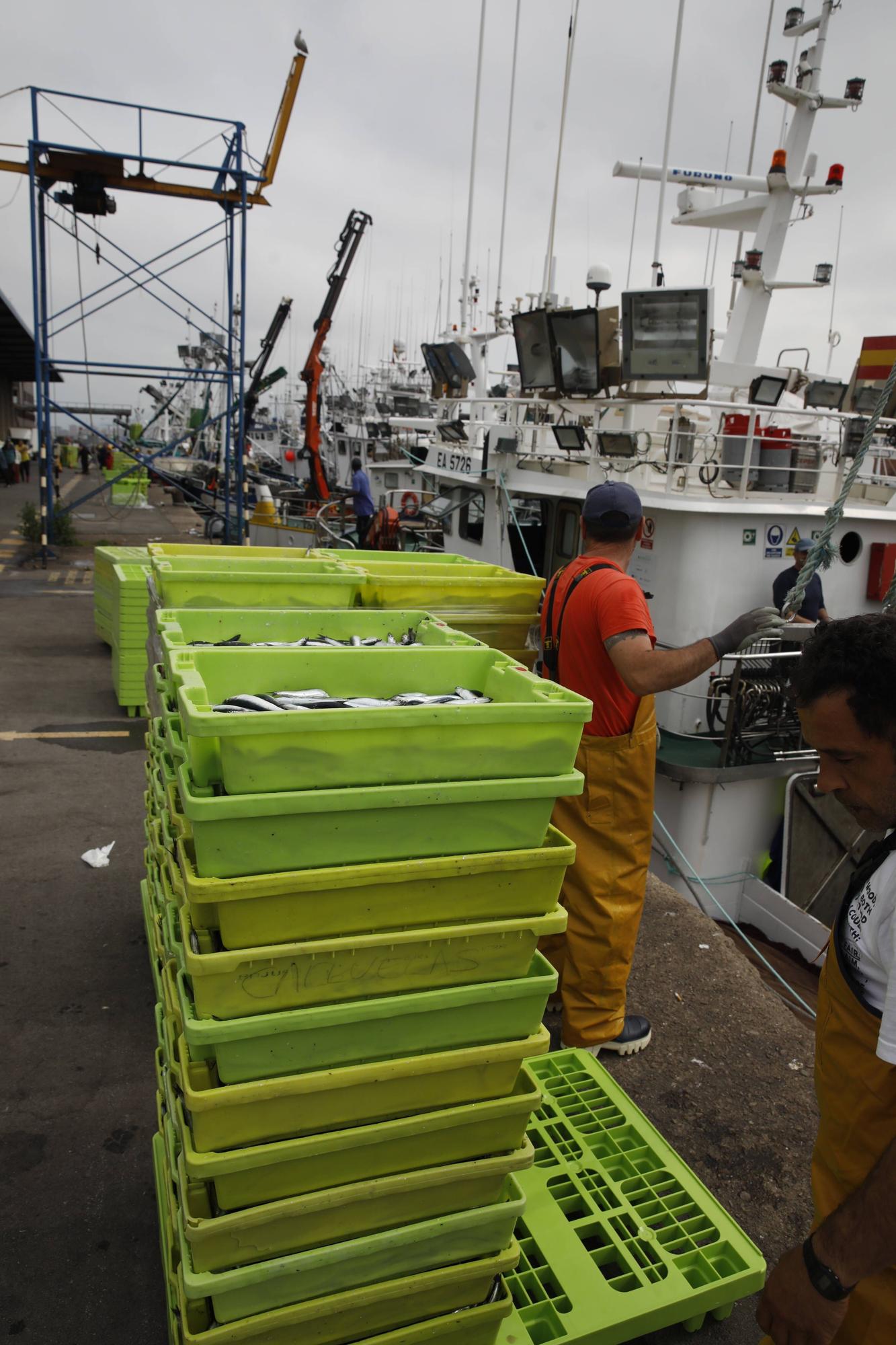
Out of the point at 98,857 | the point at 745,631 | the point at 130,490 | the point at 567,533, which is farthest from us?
the point at 130,490

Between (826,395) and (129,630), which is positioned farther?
(826,395)

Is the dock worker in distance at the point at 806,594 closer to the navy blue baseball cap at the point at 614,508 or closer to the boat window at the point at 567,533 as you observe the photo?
the boat window at the point at 567,533

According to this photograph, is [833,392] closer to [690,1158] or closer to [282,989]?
[690,1158]

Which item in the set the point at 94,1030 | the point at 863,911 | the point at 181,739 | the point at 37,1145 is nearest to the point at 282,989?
the point at 181,739

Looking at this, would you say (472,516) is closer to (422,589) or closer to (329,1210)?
(422,589)

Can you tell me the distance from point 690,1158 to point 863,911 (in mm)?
1823

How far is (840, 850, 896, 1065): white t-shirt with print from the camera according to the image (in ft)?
4.61

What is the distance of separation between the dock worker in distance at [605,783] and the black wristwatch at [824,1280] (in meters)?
1.65

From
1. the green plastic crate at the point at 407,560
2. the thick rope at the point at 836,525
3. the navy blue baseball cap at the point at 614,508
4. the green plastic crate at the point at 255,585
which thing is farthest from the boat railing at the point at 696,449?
the green plastic crate at the point at 255,585

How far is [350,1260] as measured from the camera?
1798 millimetres

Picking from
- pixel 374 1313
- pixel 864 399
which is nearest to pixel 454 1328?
pixel 374 1313

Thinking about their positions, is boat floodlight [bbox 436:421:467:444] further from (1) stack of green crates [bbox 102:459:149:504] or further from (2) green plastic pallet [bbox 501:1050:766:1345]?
(1) stack of green crates [bbox 102:459:149:504]

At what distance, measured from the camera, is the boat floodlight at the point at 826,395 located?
8.37 metres

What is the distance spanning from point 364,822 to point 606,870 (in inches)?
68.8
